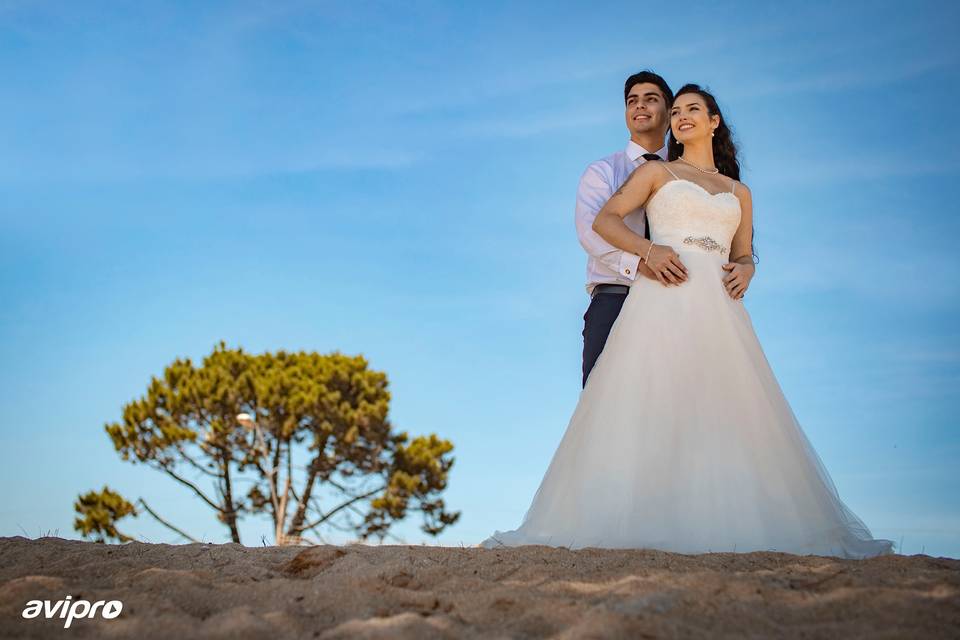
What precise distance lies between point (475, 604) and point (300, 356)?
59.7ft

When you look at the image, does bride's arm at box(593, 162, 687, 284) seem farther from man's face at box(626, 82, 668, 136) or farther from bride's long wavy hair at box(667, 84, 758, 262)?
man's face at box(626, 82, 668, 136)

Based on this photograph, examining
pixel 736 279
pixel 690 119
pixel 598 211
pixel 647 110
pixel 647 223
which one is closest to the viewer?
pixel 736 279

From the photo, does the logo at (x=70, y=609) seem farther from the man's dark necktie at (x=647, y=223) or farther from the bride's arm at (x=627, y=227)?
the man's dark necktie at (x=647, y=223)

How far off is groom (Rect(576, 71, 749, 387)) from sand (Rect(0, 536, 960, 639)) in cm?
189

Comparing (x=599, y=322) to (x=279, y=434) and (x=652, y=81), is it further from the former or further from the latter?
(x=279, y=434)

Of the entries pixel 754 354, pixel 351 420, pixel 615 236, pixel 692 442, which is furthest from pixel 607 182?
pixel 351 420

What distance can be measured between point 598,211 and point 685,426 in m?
1.68

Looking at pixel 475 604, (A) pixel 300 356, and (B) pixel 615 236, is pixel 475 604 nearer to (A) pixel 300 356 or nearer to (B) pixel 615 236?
(B) pixel 615 236

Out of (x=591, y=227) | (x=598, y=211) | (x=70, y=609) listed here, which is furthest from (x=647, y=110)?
(x=70, y=609)

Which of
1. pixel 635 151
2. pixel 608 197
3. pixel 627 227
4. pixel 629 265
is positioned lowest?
pixel 629 265

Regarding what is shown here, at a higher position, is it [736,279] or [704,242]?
[704,242]

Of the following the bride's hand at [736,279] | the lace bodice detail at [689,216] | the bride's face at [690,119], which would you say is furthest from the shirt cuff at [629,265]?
the bride's face at [690,119]

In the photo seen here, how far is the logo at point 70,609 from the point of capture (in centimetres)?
279

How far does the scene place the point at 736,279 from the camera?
477 cm
